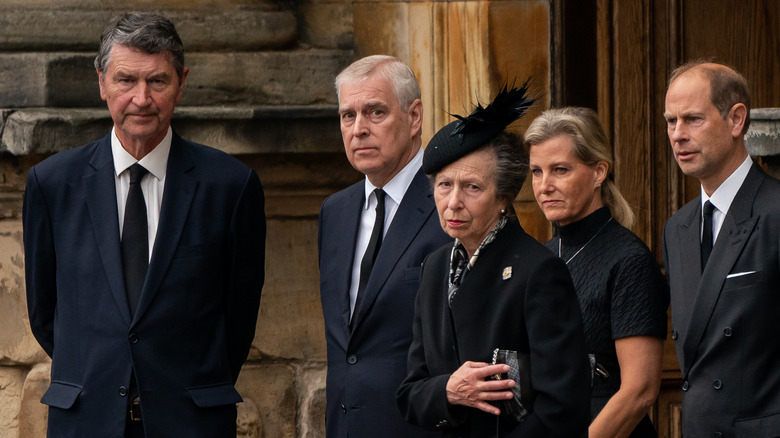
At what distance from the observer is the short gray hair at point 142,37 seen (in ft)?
10.8

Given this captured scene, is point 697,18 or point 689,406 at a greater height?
point 697,18

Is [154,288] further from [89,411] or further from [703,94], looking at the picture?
[703,94]

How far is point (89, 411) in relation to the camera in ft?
10.7

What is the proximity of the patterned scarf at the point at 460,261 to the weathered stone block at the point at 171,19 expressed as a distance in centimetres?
193

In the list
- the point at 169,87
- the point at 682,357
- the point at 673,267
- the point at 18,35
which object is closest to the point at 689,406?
the point at 682,357

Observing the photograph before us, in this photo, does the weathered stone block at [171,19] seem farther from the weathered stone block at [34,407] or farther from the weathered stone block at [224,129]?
the weathered stone block at [34,407]

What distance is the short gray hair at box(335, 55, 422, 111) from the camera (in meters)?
3.44

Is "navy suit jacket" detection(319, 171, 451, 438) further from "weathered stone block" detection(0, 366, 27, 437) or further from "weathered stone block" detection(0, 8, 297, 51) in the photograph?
"weathered stone block" detection(0, 366, 27, 437)

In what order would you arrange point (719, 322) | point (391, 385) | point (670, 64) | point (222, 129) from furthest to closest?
point (670, 64) → point (222, 129) → point (391, 385) → point (719, 322)

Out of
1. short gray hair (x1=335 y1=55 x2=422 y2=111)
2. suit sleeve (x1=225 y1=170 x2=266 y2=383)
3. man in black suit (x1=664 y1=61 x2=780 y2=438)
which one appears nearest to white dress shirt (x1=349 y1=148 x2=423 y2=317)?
short gray hair (x1=335 y1=55 x2=422 y2=111)

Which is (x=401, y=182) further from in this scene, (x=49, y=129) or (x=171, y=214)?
(x=49, y=129)

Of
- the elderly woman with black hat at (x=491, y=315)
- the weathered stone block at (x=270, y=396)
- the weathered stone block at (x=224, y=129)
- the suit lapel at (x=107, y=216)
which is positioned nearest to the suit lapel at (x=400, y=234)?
the elderly woman with black hat at (x=491, y=315)

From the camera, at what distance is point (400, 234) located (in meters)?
3.34

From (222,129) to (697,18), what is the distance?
6.12 feet
